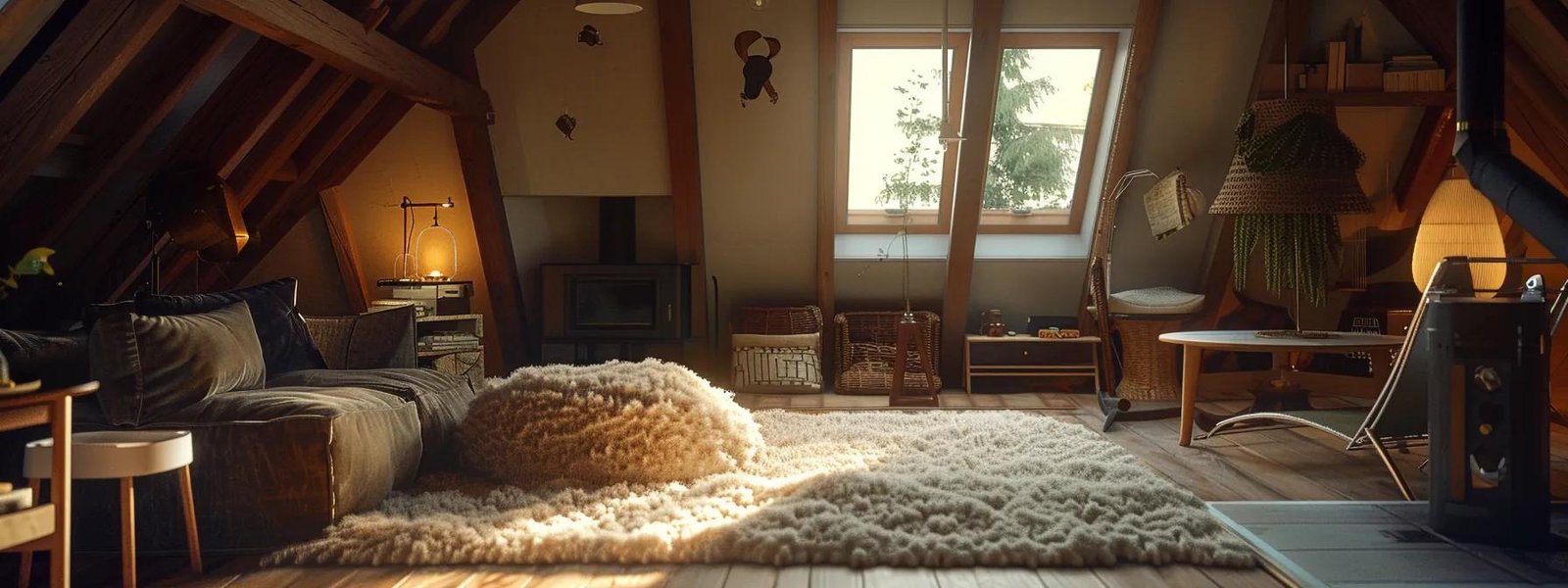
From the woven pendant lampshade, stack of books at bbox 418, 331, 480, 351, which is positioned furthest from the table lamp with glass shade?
the woven pendant lampshade

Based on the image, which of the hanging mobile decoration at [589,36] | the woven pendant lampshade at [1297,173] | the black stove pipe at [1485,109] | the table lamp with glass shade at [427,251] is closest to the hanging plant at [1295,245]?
the woven pendant lampshade at [1297,173]

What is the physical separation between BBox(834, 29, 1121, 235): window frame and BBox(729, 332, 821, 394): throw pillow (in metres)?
0.79

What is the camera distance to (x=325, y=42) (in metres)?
4.47

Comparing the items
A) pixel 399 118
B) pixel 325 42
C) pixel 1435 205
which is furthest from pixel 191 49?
pixel 1435 205

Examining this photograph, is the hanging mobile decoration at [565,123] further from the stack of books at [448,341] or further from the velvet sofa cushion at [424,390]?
the velvet sofa cushion at [424,390]

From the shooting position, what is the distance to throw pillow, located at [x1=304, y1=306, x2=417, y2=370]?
4.42 metres

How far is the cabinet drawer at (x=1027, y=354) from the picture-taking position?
7148 mm

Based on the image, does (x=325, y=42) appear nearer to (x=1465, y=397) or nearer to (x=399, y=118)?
(x=399, y=118)

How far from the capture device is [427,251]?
6938mm

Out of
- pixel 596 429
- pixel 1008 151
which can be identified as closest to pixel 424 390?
pixel 596 429

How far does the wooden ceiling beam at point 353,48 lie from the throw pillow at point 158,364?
1.10m

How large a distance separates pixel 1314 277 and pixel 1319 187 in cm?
39

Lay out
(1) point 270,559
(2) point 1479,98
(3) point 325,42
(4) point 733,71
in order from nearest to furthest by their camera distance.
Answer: (1) point 270,559, (2) point 1479,98, (3) point 325,42, (4) point 733,71

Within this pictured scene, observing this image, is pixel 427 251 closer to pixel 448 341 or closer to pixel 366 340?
pixel 448 341
